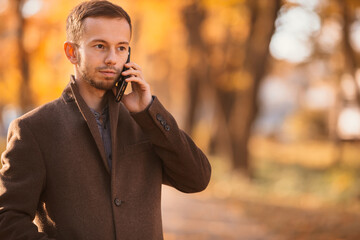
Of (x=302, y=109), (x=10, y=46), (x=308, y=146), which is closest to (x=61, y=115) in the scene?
(x=10, y=46)

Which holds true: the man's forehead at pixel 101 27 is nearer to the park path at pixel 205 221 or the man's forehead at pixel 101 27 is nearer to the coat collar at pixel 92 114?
the coat collar at pixel 92 114

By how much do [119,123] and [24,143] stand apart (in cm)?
49

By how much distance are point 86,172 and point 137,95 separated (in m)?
0.45

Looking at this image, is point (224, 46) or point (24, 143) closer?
point (24, 143)

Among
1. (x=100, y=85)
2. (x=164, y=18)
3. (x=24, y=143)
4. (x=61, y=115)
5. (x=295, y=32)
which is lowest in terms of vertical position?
(x=24, y=143)

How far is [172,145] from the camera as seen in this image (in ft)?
7.12

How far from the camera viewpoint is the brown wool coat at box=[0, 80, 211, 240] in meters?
1.95

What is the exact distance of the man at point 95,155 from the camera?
1.96 meters

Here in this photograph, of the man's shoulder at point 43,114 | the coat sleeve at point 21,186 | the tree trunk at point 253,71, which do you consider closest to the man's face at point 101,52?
the man's shoulder at point 43,114

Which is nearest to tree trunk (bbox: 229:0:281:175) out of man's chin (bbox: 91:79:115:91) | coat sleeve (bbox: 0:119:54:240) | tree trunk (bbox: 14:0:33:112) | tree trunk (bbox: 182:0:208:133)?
tree trunk (bbox: 182:0:208:133)

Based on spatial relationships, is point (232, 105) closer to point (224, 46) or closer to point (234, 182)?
point (224, 46)

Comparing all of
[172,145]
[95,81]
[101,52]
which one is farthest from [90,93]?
[172,145]

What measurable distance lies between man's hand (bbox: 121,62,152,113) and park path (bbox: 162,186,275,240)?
16.1ft

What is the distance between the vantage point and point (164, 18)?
50.8 feet
